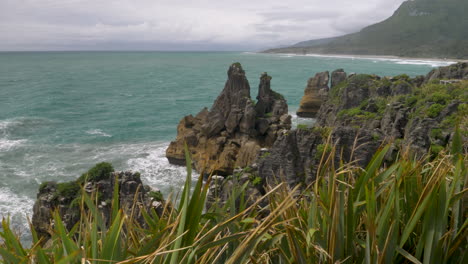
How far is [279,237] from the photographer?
2.31 m

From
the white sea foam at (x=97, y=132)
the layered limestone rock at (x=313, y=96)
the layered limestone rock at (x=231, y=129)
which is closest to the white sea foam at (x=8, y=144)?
the white sea foam at (x=97, y=132)

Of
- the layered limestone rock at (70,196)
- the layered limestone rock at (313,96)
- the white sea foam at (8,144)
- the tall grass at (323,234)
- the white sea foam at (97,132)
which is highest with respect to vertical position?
the tall grass at (323,234)

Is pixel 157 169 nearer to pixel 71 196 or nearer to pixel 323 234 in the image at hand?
pixel 71 196

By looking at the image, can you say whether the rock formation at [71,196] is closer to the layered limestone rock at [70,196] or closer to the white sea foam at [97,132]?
the layered limestone rock at [70,196]

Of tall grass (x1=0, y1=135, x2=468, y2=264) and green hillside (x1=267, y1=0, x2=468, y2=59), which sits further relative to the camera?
green hillside (x1=267, y1=0, x2=468, y2=59)

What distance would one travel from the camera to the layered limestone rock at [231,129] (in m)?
26.0

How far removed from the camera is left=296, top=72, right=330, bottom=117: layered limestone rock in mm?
44938

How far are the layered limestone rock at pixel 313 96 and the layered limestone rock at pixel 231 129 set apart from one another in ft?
44.9

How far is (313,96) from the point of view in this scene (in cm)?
4516

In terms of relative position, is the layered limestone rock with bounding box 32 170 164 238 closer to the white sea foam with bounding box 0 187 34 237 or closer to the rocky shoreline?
the rocky shoreline

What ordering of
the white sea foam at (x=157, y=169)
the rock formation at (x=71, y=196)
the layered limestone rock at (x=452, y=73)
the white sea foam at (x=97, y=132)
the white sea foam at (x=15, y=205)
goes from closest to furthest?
1. the rock formation at (x=71, y=196)
2. the white sea foam at (x=15, y=205)
3. the white sea foam at (x=157, y=169)
4. the layered limestone rock at (x=452, y=73)
5. the white sea foam at (x=97, y=132)

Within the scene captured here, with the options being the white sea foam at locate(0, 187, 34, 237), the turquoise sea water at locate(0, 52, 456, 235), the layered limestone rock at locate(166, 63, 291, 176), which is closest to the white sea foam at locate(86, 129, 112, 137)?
the turquoise sea water at locate(0, 52, 456, 235)

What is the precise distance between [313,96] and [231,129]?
65.7 feet

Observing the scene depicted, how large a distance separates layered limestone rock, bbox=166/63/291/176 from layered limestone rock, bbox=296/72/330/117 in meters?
13.7
